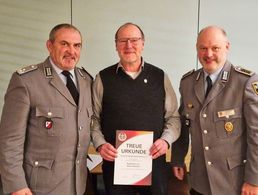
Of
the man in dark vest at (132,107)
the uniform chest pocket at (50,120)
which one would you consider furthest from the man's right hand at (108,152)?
the uniform chest pocket at (50,120)

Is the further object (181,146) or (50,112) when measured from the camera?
(181,146)

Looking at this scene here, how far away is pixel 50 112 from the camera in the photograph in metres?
1.69

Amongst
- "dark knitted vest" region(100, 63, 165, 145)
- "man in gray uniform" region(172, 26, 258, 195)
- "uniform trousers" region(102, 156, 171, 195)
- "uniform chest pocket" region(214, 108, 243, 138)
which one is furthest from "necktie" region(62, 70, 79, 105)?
"uniform chest pocket" region(214, 108, 243, 138)

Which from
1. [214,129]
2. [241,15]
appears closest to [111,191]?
[214,129]

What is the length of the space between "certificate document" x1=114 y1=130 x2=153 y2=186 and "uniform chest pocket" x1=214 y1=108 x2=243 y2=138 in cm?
41

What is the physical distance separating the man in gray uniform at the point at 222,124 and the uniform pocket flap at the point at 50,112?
31.4 inches

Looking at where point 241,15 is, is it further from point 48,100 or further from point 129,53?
point 48,100

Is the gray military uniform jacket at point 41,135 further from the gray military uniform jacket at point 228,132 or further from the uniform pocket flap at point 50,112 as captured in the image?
the gray military uniform jacket at point 228,132

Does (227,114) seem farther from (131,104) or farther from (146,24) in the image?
(146,24)

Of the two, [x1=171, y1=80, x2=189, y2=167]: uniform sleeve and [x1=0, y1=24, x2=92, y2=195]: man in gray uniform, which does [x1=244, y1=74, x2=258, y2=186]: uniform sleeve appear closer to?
[x1=171, y1=80, x2=189, y2=167]: uniform sleeve

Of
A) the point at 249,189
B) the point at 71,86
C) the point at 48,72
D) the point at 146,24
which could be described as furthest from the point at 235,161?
the point at 146,24

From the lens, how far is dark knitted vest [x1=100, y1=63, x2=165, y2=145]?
6.44ft

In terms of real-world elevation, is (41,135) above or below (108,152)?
above

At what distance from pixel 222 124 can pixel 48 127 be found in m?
0.99
